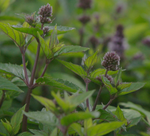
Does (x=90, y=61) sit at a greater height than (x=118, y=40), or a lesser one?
greater

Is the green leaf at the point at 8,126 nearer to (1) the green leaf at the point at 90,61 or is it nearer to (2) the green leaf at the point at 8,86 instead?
(2) the green leaf at the point at 8,86

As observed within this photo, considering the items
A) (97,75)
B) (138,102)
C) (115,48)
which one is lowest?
(138,102)

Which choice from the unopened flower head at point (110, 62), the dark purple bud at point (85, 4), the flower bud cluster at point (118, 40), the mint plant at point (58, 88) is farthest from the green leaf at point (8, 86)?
the dark purple bud at point (85, 4)

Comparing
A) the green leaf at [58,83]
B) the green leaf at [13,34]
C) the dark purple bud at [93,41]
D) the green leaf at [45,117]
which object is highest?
the green leaf at [13,34]

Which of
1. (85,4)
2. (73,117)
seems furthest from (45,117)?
(85,4)

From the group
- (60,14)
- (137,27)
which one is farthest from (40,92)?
(60,14)

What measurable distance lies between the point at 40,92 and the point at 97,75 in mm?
677

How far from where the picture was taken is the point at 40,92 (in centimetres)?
123

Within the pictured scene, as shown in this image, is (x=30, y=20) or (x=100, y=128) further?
(x=30, y=20)

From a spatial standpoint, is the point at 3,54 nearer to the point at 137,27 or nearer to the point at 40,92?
the point at 40,92

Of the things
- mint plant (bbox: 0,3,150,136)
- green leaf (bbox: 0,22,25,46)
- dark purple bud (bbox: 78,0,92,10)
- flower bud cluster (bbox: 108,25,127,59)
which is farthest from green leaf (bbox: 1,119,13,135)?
dark purple bud (bbox: 78,0,92,10)

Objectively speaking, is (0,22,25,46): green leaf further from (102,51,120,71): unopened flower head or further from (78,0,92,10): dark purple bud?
(78,0,92,10): dark purple bud

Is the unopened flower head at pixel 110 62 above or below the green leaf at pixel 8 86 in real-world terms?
above

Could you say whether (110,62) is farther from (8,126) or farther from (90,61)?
(8,126)
